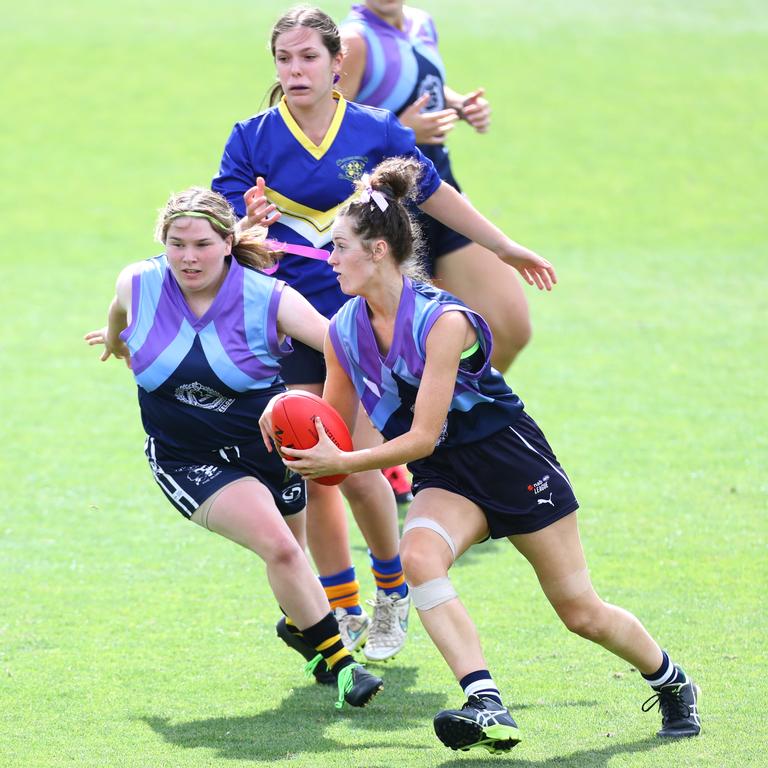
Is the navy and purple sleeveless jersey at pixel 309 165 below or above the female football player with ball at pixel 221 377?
above

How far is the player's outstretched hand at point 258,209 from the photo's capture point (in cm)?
475

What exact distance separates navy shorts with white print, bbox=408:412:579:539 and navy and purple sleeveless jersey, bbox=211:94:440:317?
1.21 meters

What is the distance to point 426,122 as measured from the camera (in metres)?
5.81

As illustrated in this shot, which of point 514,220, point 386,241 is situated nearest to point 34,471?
point 386,241

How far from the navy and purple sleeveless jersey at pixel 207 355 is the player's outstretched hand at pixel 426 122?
149 centimetres

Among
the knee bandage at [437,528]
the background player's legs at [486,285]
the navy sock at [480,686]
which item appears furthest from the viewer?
the background player's legs at [486,285]

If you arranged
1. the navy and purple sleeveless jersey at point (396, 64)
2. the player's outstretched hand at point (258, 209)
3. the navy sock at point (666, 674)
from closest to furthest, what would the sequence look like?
the navy sock at point (666, 674) → the player's outstretched hand at point (258, 209) → the navy and purple sleeveless jersey at point (396, 64)

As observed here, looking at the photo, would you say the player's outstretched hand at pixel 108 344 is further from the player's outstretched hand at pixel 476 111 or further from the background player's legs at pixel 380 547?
the player's outstretched hand at pixel 476 111

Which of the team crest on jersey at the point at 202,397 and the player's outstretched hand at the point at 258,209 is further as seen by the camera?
the player's outstretched hand at the point at 258,209

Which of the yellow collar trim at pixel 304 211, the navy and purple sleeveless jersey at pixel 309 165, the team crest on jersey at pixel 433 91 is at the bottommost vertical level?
the yellow collar trim at pixel 304 211

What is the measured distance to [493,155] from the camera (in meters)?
17.8

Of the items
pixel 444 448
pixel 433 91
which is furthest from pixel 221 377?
pixel 433 91

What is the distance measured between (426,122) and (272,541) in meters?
2.23

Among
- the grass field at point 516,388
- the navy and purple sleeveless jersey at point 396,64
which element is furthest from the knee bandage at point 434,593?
the navy and purple sleeveless jersey at point 396,64
